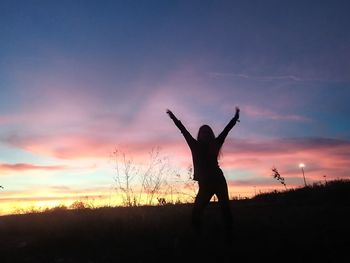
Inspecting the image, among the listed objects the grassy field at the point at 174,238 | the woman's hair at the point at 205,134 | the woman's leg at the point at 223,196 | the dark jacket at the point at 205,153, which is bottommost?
the grassy field at the point at 174,238

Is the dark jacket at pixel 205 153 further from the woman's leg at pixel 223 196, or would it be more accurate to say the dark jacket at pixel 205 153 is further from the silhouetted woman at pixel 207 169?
the woman's leg at pixel 223 196

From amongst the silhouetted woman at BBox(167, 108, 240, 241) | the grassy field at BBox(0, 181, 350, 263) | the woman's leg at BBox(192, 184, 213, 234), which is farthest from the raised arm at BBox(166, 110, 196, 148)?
the grassy field at BBox(0, 181, 350, 263)

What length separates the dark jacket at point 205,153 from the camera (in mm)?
8219

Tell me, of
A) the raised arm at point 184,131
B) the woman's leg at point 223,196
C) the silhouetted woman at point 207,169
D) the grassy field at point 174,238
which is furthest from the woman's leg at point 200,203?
the raised arm at point 184,131

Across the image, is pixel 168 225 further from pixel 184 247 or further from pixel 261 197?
pixel 261 197

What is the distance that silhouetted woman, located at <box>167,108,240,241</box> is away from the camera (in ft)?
26.6

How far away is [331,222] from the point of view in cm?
1002

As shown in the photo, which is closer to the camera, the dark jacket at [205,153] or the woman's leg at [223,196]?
the woman's leg at [223,196]

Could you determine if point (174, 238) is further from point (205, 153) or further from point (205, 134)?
point (205, 134)

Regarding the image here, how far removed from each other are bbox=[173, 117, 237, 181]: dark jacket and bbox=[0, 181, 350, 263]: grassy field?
4.43 ft

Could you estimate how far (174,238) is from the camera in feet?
28.3

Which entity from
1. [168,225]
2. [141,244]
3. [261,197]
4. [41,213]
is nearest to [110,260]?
[141,244]

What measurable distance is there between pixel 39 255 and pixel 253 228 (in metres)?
4.42

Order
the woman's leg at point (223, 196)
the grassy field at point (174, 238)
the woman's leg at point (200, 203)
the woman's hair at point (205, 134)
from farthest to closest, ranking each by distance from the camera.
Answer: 1. the woman's hair at point (205, 134)
2. the woman's leg at point (200, 203)
3. the woman's leg at point (223, 196)
4. the grassy field at point (174, 238)
